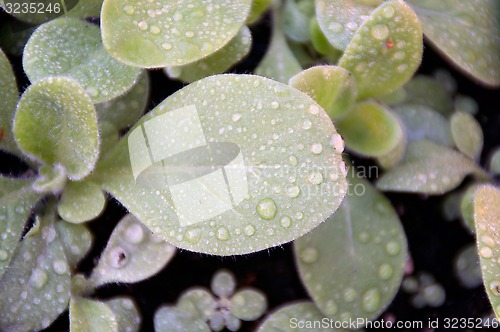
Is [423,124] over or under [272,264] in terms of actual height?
over

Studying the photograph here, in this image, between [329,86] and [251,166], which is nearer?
[251,166]

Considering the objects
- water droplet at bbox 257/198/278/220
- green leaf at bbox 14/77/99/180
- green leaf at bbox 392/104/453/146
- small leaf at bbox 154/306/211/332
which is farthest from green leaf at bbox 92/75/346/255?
green leaf at bbox 392/104/453/146

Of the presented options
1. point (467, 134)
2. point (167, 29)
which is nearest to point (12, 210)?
point (167, 29)

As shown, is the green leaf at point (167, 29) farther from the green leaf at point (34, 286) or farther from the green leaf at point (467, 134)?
the green leaf at point (467, 134)

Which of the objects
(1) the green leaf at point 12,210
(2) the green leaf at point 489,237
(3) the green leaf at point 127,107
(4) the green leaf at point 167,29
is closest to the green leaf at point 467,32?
(2) the green leaf at point 489,237

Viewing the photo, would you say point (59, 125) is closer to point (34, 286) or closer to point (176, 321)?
point (34, 286)

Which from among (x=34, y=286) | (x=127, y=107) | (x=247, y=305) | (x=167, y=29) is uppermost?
(x=167, y=29)
